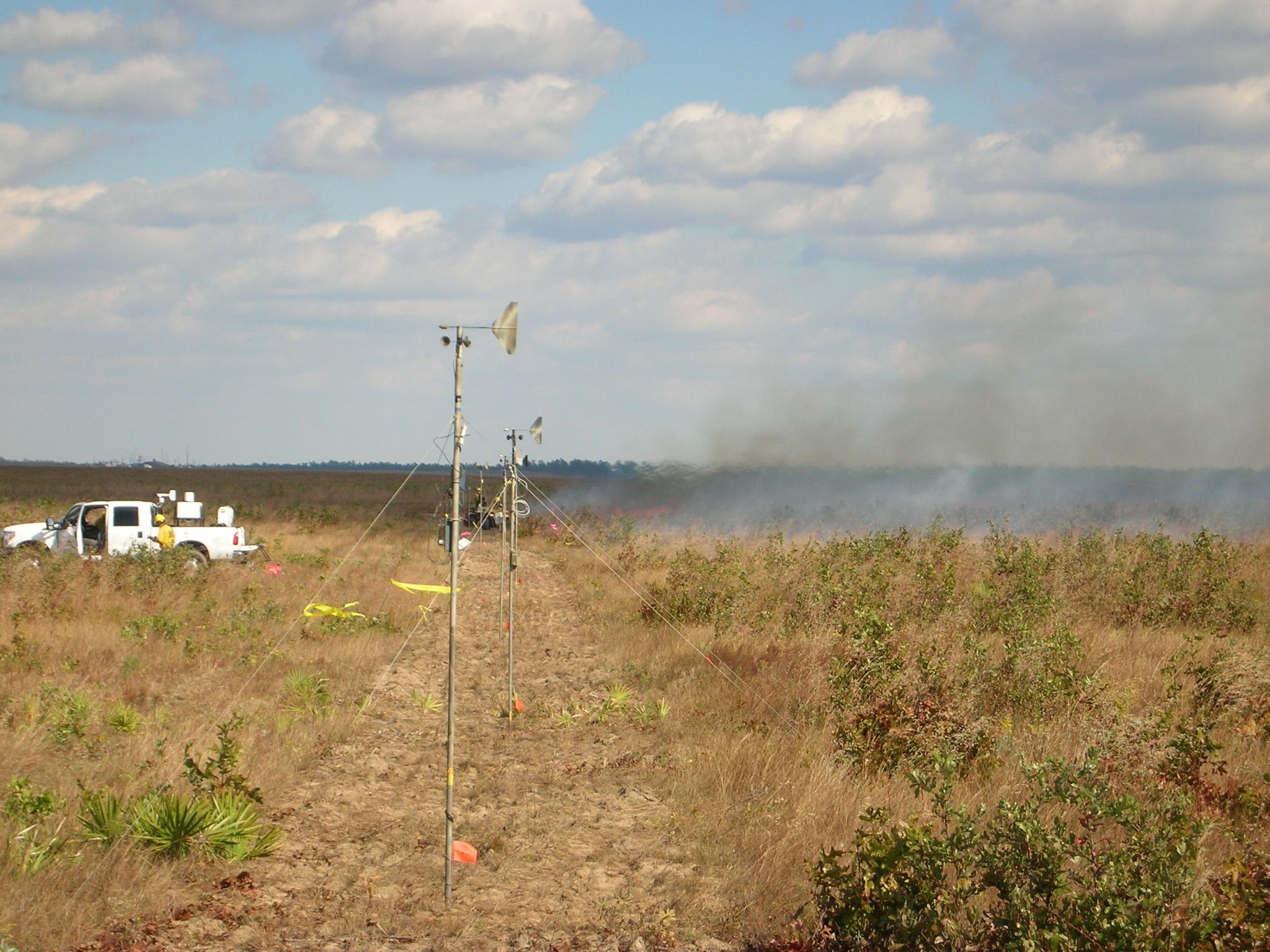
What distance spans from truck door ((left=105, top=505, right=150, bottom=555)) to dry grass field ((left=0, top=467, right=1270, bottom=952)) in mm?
3802

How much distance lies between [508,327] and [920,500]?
38633 mm

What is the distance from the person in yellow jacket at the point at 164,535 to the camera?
22453mm

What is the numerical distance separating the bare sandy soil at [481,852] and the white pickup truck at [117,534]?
12.9 meters

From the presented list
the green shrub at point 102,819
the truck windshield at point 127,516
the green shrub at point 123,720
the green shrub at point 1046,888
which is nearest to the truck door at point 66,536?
the truck windshield at point 127,516

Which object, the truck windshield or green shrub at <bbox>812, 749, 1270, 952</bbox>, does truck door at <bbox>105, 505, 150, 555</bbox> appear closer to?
the truck windshield

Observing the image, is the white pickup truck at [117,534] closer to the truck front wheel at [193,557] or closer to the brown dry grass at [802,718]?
the truck front wheel at [193,557]

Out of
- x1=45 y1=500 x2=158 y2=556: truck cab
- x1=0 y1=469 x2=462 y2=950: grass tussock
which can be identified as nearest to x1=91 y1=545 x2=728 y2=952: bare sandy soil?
x1=0 y1=469 x2=462 y2=950: grass tussock

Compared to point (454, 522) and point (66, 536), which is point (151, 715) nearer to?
point (454, 522)

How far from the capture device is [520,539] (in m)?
40.7

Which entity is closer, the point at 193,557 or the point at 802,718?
the point at 802,718

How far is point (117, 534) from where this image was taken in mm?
23266

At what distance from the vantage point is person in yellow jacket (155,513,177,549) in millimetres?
22453

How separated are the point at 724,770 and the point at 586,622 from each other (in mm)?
10237

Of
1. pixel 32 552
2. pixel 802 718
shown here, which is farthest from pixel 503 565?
pixel 32 552
